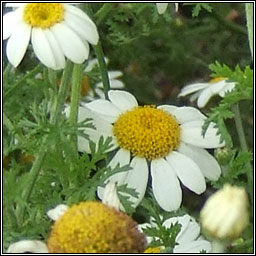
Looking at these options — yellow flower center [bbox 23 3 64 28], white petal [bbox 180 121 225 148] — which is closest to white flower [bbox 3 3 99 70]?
yellow flower center [bbox 23 3 64 28]

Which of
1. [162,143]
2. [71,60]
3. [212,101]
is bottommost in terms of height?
[212,101]

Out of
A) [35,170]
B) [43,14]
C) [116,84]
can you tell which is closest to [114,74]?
[116,84]

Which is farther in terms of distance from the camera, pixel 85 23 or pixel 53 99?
pixel 53 99

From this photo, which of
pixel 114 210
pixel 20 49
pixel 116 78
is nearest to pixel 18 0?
pixel 20 49

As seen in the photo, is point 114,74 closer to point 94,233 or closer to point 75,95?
point 75,95

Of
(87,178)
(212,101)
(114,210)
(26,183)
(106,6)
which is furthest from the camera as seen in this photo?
(212,101)

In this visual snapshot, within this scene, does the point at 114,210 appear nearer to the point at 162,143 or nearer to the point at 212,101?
the point at 162,143

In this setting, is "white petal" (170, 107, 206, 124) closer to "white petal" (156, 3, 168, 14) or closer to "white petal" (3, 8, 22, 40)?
"white petal" (156, 3, 168, 14)
